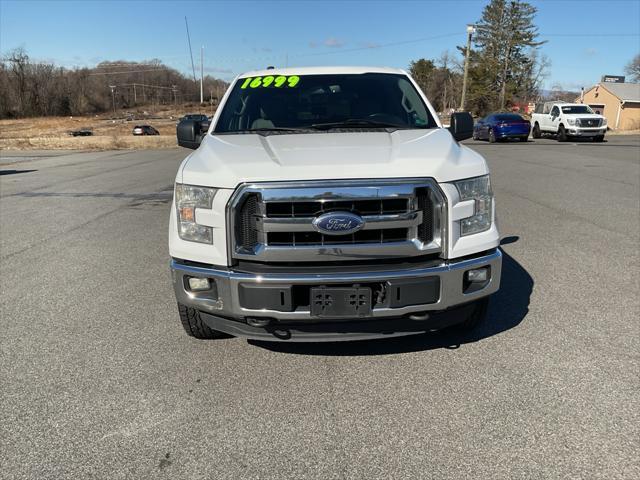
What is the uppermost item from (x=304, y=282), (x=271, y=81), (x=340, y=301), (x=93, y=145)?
(x=271, y=81)

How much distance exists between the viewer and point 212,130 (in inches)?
A: 166

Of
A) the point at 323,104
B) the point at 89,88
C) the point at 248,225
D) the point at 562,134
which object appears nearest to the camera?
the point at 248,225

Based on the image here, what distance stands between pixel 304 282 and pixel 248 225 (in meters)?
0.47

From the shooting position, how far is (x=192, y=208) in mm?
3002

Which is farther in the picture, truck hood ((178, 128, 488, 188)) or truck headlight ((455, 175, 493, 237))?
truck headlight ((455, 175, 493, 237))

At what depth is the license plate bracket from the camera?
2773 mm

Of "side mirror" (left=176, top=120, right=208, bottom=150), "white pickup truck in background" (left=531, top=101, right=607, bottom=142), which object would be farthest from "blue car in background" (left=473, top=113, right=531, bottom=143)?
"side mirror" (left=176, top=120, right=208, bottom=150)

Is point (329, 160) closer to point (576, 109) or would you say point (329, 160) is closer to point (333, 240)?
point (333, 240)

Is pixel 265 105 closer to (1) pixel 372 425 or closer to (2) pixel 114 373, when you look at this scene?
(2) pixel 114 373

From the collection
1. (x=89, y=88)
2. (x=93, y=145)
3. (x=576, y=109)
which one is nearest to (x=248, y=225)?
(x=576, y=109)

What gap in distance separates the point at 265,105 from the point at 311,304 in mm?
2267

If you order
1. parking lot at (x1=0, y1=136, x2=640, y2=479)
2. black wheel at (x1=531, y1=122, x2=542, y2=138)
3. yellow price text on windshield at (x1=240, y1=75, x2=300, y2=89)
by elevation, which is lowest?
parking lot at (x1=0, y1=136, x2=640, y2=479)

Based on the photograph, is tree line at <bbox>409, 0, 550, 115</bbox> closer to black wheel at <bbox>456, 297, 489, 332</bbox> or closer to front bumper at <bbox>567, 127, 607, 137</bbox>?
front bumper at <bbox>567, 127, 607, 137</bbox>

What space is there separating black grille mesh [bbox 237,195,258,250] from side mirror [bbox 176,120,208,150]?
70.7 inches
